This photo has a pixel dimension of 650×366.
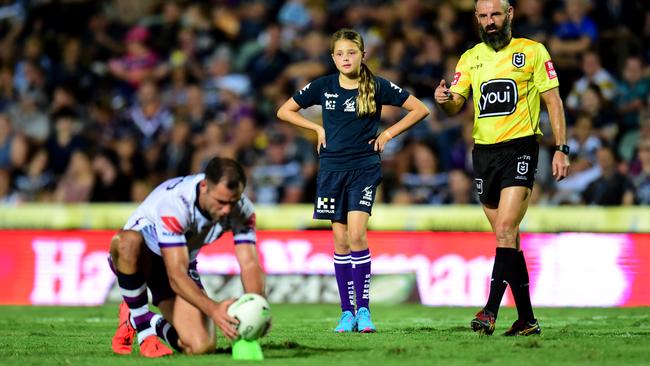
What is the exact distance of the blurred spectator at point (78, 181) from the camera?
55.6 feet

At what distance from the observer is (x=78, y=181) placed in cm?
1712

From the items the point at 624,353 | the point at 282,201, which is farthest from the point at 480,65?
the point at 282,201

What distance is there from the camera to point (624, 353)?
760 centimetres

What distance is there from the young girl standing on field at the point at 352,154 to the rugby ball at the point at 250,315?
2.36 m

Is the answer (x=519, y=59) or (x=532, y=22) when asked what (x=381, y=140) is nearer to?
(x=519, y=59)

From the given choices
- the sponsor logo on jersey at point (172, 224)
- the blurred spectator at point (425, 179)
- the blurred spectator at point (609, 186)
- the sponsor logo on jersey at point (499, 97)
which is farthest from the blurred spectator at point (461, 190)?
the sponsor logo on jersey at point (172, 224)

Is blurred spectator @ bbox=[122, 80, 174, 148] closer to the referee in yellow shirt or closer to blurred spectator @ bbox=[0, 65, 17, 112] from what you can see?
blurred spectator @ bbox=[0, 65, 17, 112]

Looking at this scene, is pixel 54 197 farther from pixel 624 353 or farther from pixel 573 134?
pixel 624 353

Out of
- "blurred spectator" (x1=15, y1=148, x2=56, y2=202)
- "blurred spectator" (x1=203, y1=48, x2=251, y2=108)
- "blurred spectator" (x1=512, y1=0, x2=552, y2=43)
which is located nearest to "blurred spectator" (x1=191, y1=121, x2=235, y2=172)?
"blurred spectator" (x1=203, y1=48, x2=251, y2=108)

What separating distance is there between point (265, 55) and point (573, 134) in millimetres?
5688

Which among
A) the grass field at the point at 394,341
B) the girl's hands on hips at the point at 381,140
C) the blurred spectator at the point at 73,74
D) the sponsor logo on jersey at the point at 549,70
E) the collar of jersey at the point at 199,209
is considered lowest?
the grass field at the point at 394,341

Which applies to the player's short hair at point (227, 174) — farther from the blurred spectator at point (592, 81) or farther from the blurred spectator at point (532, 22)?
the blurred spectator at point (532, 22)

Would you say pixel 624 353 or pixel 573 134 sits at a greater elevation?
pixel 573 134

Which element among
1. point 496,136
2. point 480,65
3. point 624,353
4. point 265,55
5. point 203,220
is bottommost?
point 624,353
